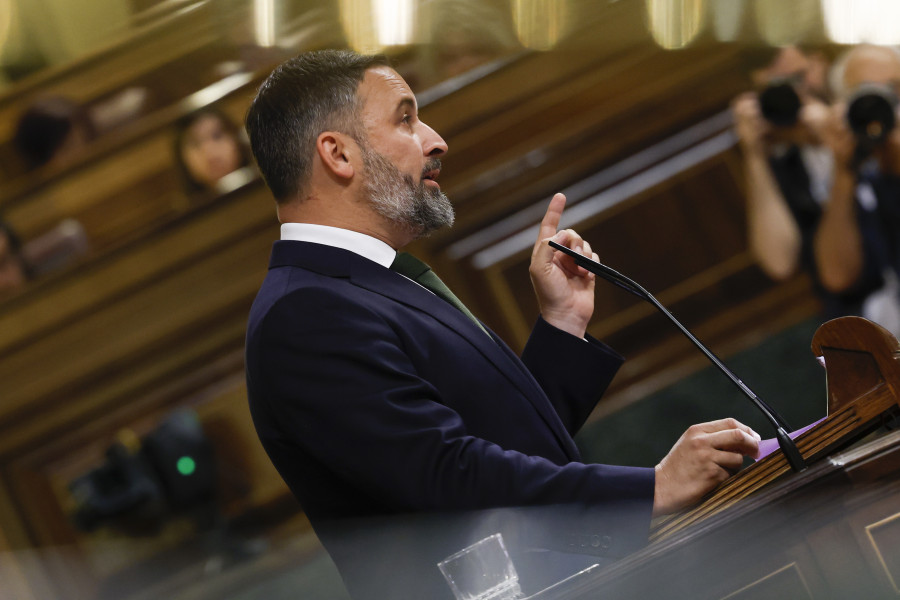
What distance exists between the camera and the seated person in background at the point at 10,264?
2.06m

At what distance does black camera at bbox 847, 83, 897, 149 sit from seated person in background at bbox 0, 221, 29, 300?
1648mm

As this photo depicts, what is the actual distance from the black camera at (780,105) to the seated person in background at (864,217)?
0.12 meters

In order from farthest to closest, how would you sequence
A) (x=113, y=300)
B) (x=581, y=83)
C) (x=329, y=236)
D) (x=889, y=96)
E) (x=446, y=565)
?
1. (x=581, y=83)
2. (x=113, y=300)
3. (x=889, y=96)
4. (x=329, y=236)
5. (x=446, y=565)

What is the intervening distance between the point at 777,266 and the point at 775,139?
27 cm

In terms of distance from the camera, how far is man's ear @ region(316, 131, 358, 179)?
0.89 meters

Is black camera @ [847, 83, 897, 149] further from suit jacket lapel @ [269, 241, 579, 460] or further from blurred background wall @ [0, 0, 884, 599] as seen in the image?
suit jacket lapel @ [269, 241, 579, 460]

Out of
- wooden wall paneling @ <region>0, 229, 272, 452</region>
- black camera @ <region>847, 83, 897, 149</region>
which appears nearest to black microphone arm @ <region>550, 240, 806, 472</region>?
black camera @ <region>847, 83, 897, 149</region>

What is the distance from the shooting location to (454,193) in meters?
2.17

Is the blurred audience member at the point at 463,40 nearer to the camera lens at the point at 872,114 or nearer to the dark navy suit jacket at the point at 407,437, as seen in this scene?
the camera lens at the point at 872,114

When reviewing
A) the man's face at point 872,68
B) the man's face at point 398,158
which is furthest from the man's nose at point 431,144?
the man's face at point 872,68

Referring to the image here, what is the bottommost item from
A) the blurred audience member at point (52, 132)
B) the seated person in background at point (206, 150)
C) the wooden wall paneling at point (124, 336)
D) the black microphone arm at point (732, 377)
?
the black microphone arm at point (732, 377)

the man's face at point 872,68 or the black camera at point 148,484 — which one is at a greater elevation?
the man's face at point 872,68

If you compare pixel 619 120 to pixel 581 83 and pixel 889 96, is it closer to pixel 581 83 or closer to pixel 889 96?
pixel 581 83

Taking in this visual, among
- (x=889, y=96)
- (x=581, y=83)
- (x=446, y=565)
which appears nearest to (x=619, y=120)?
(x=581, y=83)
